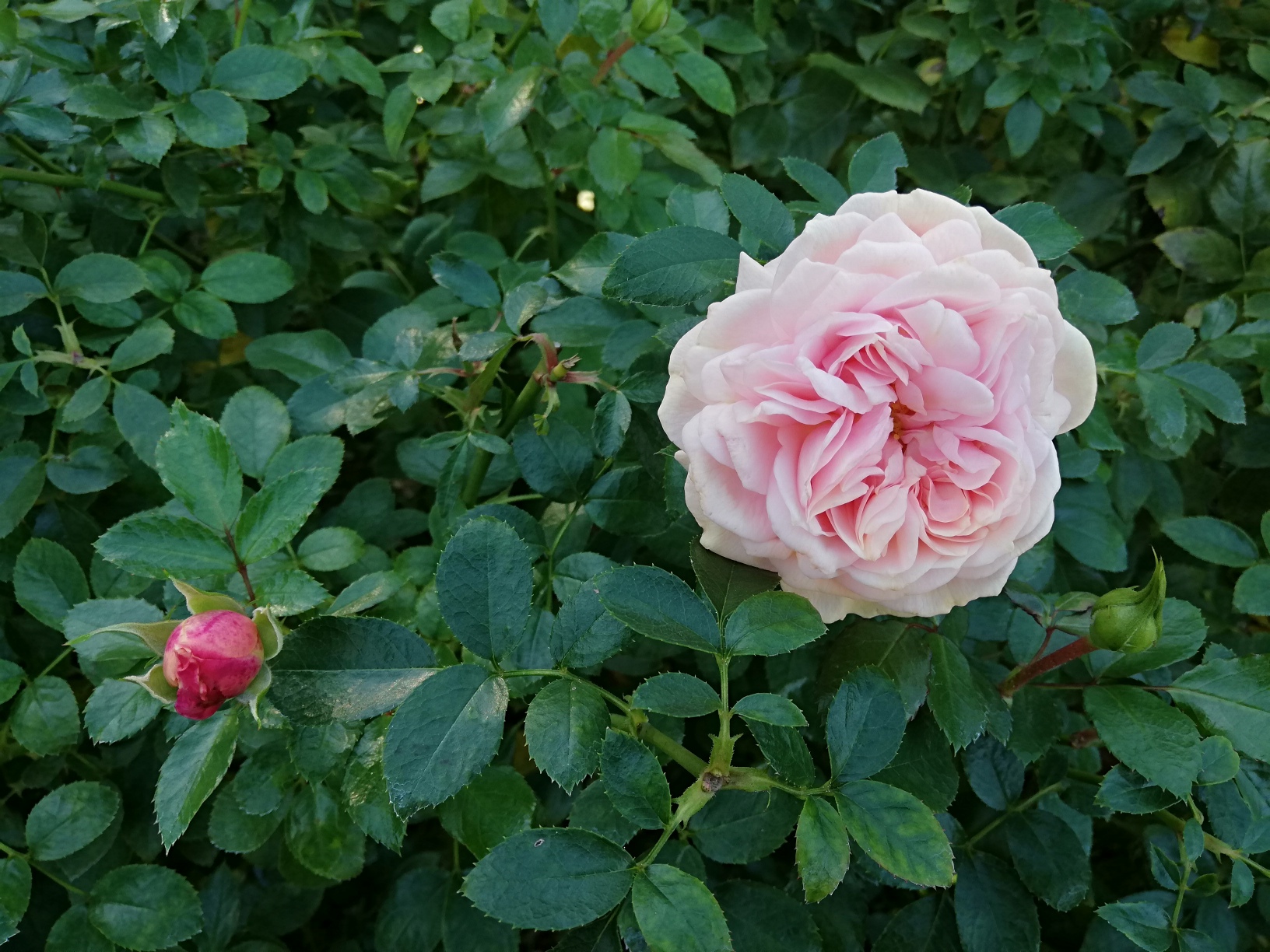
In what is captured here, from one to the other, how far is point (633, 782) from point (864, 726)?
7.1 inches

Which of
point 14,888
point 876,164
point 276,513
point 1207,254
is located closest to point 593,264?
point 876,164

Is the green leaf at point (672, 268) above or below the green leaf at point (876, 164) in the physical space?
below

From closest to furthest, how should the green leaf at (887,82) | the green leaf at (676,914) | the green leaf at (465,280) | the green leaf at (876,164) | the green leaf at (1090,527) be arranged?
the green leaf at (676,914) → the green leaf at (876,164) → the green leaf at (465,280) → the green leaf at (1090,527) → the green leaf at (887,82)

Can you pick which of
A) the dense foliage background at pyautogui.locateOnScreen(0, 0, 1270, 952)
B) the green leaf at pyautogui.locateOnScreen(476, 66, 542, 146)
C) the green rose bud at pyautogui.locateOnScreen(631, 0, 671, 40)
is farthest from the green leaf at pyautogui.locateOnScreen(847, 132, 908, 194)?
the green leaf at pyautogui.locateOnScreen(476, 66, 542, 146)

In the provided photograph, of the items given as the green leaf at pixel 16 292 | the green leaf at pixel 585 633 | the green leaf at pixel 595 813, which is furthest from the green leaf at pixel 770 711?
the green leaf at pixel 16 292

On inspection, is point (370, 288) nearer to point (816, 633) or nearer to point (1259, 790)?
point (816, 633)

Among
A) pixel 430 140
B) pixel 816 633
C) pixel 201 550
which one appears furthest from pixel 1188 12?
pixel 201 550

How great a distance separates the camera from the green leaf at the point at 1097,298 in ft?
2.92

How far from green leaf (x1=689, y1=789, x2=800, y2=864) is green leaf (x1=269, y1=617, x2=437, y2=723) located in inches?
13.5

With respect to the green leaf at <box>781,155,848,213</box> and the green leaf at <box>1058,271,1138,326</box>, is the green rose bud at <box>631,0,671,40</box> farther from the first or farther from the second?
the green leaf at <box>1058,271,1138,326</box>

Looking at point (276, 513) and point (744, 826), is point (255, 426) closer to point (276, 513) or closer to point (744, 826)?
point (276, 513)

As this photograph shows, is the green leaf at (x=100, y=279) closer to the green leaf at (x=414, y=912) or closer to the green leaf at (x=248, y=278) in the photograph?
the green leaf at (x=248, y=278)

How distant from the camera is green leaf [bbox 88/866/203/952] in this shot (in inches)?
33.9

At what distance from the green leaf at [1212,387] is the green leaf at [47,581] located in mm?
1267
